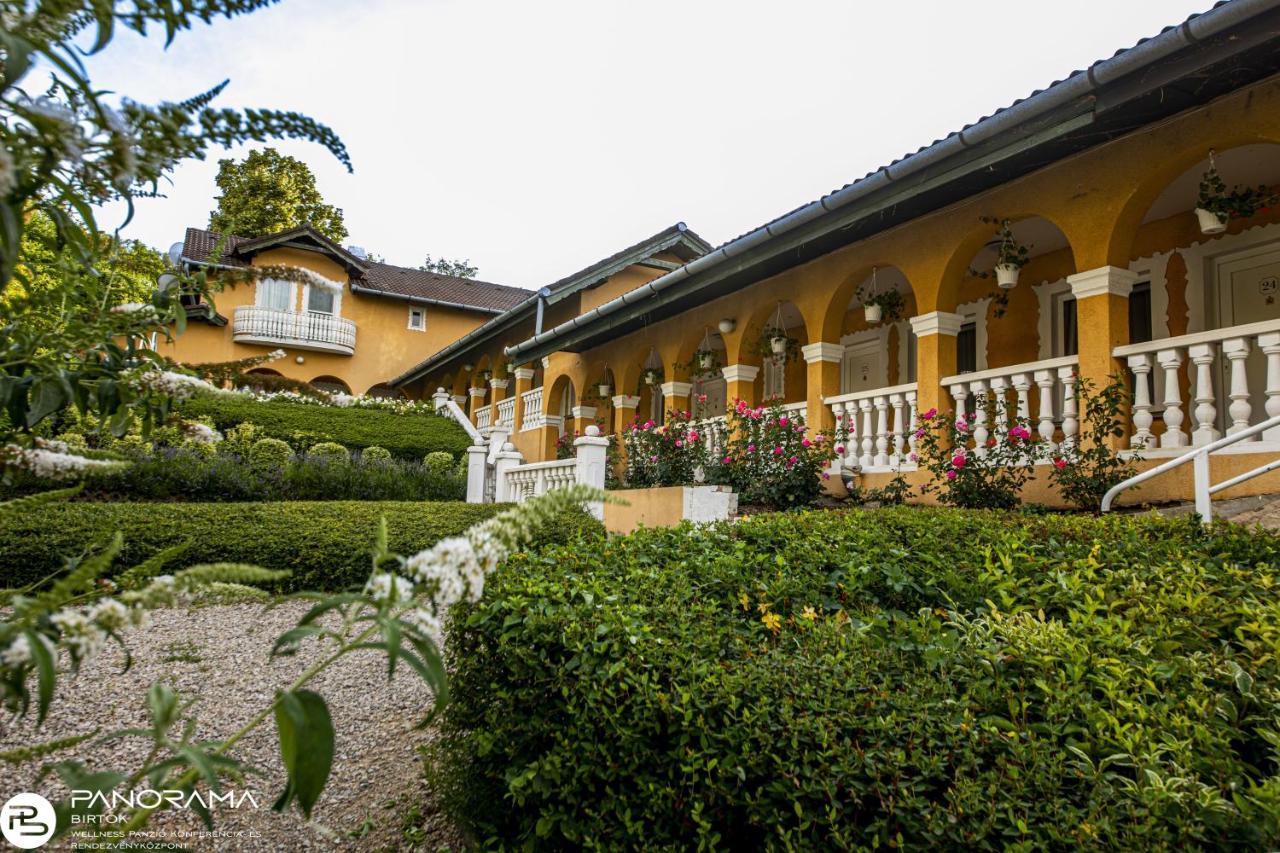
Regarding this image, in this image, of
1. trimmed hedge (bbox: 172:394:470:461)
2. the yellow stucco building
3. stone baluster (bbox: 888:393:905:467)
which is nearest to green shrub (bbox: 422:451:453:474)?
trimmed hedge (bbox: 172:394:470:461)

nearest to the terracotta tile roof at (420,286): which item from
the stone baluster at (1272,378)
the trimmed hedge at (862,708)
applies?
the stone baluster at (1272,378)

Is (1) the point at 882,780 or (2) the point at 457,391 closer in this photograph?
(1) the point at 882,780

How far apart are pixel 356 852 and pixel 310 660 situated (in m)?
1.98

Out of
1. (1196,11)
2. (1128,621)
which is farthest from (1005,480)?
(1128,621)

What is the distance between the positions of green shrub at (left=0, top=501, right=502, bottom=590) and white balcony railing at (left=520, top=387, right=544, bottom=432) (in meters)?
8.96

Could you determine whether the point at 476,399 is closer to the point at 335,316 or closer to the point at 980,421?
the point at 335,316

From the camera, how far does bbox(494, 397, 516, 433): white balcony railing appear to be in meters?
18.0

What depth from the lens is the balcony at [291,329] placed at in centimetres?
2338

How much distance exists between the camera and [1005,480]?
6391 millimetres

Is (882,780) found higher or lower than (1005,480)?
lower

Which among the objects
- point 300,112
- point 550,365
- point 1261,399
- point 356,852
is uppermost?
point 550,365

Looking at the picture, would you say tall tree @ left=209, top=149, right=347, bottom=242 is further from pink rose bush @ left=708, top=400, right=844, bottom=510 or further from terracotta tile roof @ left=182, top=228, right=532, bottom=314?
pink rose bush @ left=708, top=400, right=844, bottom=510

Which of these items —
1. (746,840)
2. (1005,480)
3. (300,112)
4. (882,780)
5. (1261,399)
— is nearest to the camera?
(300,112)

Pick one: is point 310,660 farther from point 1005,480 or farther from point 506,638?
point 1005,480
